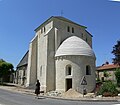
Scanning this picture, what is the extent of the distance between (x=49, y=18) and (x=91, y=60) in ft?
34.5

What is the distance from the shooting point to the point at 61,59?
3031 cm

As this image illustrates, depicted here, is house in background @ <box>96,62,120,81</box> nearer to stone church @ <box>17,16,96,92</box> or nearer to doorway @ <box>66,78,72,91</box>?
stone church @ <box>17,16,96,92</box>

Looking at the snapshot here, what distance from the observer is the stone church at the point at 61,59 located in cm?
2954

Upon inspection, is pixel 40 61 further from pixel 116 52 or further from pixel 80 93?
pixel 116 52

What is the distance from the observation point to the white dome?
98.1 ft

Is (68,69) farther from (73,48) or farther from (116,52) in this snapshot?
(116,52)

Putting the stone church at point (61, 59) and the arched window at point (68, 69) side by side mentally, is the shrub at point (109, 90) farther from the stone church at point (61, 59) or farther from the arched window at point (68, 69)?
the arched window at point (68, 69)

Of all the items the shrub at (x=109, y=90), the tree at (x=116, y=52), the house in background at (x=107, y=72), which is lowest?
the shrub at (x=109, y=90)

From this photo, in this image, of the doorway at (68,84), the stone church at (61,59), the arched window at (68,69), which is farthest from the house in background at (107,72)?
the arched window at (68,69)

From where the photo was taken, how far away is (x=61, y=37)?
33688 millimetres

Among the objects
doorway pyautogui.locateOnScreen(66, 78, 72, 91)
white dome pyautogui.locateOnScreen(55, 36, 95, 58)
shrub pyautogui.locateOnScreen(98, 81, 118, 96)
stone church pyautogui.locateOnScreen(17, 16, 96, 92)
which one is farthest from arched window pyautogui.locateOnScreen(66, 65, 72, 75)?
shrub pyautogui.locateOnScreen(98, 81, 118, 96)

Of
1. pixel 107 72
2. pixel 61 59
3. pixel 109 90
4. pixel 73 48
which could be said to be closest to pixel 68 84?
pixel 61 59

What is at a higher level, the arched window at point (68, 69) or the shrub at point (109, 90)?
the arched window at point (68, 69)

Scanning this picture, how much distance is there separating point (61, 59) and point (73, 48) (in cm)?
242
